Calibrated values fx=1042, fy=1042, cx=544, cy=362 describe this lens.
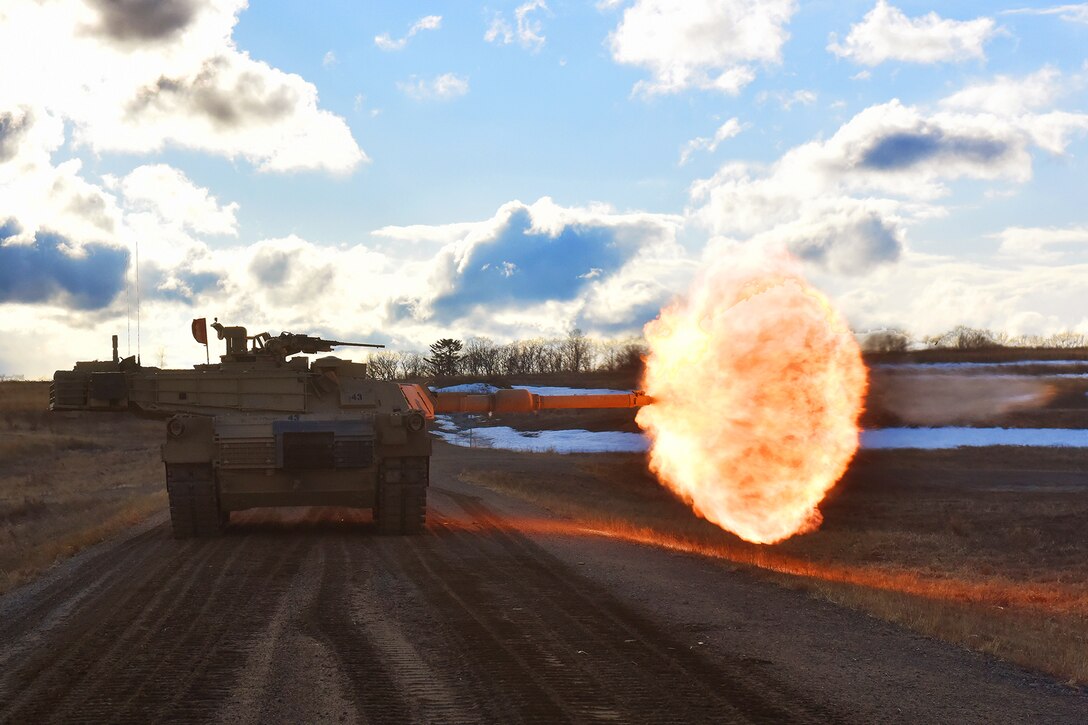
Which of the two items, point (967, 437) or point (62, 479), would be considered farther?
point (967, 437)

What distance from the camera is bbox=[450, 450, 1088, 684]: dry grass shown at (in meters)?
13.3

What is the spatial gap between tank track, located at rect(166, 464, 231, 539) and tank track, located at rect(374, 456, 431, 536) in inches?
124

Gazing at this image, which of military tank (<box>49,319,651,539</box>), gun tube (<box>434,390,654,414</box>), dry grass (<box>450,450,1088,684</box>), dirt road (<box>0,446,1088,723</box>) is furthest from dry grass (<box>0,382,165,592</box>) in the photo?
dry grass (<box>450,450,1088,684</box>)

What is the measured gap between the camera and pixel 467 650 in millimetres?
9703

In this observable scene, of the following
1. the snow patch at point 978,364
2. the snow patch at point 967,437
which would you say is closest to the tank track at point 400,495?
the snow patch at point 978,364

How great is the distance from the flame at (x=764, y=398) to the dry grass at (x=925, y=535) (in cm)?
156

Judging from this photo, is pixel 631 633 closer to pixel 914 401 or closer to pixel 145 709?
pixel 145 709

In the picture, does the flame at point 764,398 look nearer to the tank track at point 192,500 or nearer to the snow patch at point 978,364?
the tank track at point 192,500

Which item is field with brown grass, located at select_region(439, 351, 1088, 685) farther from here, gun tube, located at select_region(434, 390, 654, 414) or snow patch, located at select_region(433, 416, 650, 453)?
snow patch, located at select_region(433, 416, 650, 453)

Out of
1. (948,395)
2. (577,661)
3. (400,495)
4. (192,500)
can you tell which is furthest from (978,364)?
(577,661)

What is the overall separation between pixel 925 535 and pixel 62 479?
39.5 m

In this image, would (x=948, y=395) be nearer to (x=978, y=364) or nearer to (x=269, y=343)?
(x=978, y=364)

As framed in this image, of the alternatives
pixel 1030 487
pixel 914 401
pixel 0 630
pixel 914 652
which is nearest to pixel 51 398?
pixel 0 630

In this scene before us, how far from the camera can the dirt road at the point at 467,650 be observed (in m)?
7.91
